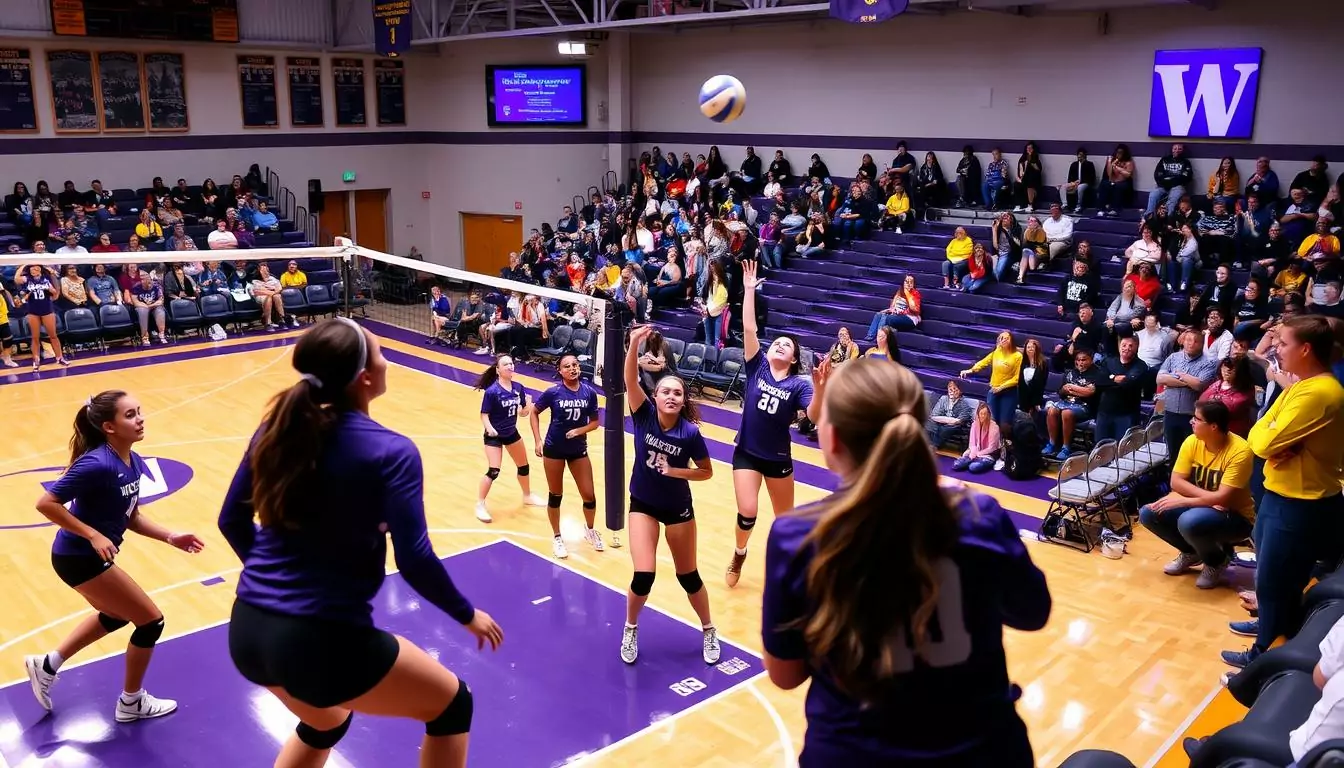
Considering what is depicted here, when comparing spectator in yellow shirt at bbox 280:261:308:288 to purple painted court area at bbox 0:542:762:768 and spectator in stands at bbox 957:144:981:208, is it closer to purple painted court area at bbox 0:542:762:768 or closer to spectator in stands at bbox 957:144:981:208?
spectator in stands at bbox 957:144:981:208

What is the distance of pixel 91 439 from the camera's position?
19.7 ft

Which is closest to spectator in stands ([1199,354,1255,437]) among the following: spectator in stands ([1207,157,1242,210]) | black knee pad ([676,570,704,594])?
black knee pad ([676,570,704,594])

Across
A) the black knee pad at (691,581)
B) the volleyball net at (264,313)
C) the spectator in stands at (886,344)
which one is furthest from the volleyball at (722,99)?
the black knee pad at (691,581)

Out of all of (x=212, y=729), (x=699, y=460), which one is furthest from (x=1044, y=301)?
(x=212, y=729)

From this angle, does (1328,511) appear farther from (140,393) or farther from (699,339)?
(140,393)

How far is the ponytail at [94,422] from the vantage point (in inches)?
232

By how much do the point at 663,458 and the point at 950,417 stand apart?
267 inches

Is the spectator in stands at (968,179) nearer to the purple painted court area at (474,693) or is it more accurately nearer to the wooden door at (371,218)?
the purple painted court area at (474,693)

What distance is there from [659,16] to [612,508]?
13932 millimetres

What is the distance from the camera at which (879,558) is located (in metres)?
2.28

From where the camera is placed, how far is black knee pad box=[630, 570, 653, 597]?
7.19 meters

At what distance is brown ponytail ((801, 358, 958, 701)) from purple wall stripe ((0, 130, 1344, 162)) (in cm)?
1693

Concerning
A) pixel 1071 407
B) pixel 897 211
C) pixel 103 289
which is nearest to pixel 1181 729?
pixel 1071 407

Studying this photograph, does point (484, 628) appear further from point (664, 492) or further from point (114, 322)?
point (114, 322)
